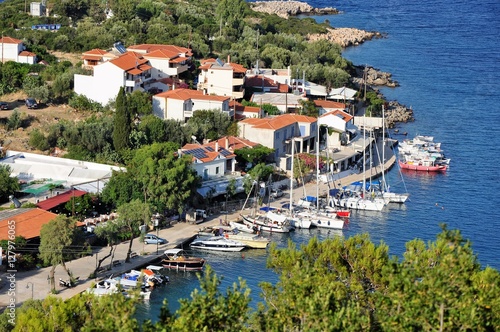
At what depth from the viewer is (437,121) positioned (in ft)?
185

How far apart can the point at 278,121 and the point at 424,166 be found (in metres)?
7.66

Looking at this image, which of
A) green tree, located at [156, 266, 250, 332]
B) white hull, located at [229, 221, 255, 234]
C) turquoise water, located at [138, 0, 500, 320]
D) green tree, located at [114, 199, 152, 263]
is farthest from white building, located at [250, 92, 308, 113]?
green tree, located at [156, 266, 250, 332]

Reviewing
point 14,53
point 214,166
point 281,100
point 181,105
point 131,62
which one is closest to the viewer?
point 214,166

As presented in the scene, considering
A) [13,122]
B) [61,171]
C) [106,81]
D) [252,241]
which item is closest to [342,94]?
[106,81]

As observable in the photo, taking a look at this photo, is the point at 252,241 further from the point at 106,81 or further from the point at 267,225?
the point at 106,81

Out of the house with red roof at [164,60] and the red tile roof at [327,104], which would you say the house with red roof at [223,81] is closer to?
the house with red roof at [164,60]

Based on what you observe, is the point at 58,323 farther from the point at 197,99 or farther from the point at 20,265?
the point at 197,99

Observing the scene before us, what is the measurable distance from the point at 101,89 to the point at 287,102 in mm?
10008

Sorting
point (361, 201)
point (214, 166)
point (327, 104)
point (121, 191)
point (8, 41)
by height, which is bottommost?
point (361, 201)

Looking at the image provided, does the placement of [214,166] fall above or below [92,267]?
above

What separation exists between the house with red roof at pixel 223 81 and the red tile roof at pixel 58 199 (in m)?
17.0

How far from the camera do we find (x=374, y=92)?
62188 mm

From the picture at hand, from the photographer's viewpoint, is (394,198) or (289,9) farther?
(289,9)

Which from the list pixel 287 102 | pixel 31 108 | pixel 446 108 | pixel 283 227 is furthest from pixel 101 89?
pixel 446 108
